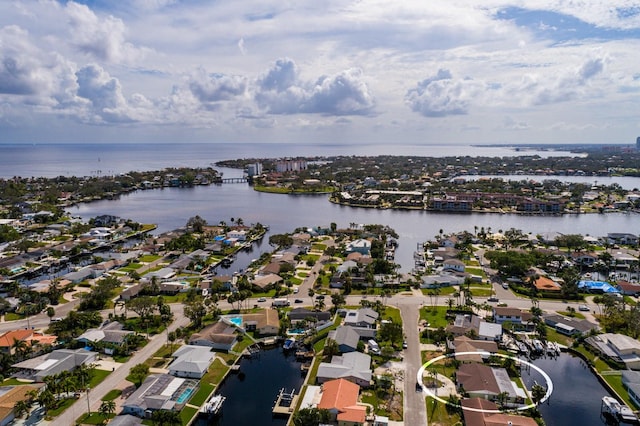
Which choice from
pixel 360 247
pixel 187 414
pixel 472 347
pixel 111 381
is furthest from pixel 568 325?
pixel 111 381

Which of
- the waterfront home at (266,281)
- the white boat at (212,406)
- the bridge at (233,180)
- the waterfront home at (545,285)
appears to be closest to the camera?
the white boat at (212,406)

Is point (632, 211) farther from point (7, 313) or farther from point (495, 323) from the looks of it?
point (7, 313)

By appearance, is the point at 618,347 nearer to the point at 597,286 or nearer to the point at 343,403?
the point at 597,286

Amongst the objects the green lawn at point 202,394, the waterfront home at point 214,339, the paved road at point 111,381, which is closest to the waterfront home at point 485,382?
the green lawn at point 202,394

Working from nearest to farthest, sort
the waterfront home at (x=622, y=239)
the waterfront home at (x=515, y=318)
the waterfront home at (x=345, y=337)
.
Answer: the waterfront home at (x=345, y=337)
the waterfront home at (x=515, y=318)
the waterfront home at (x=622, y=239)

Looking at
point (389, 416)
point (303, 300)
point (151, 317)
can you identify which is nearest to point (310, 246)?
point (303, 300)

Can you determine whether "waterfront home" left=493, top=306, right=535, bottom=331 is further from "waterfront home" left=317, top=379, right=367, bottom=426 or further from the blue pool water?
the blue pool water

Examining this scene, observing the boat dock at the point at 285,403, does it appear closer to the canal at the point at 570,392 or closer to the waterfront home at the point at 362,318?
the waterfront home at the point at 362,318
